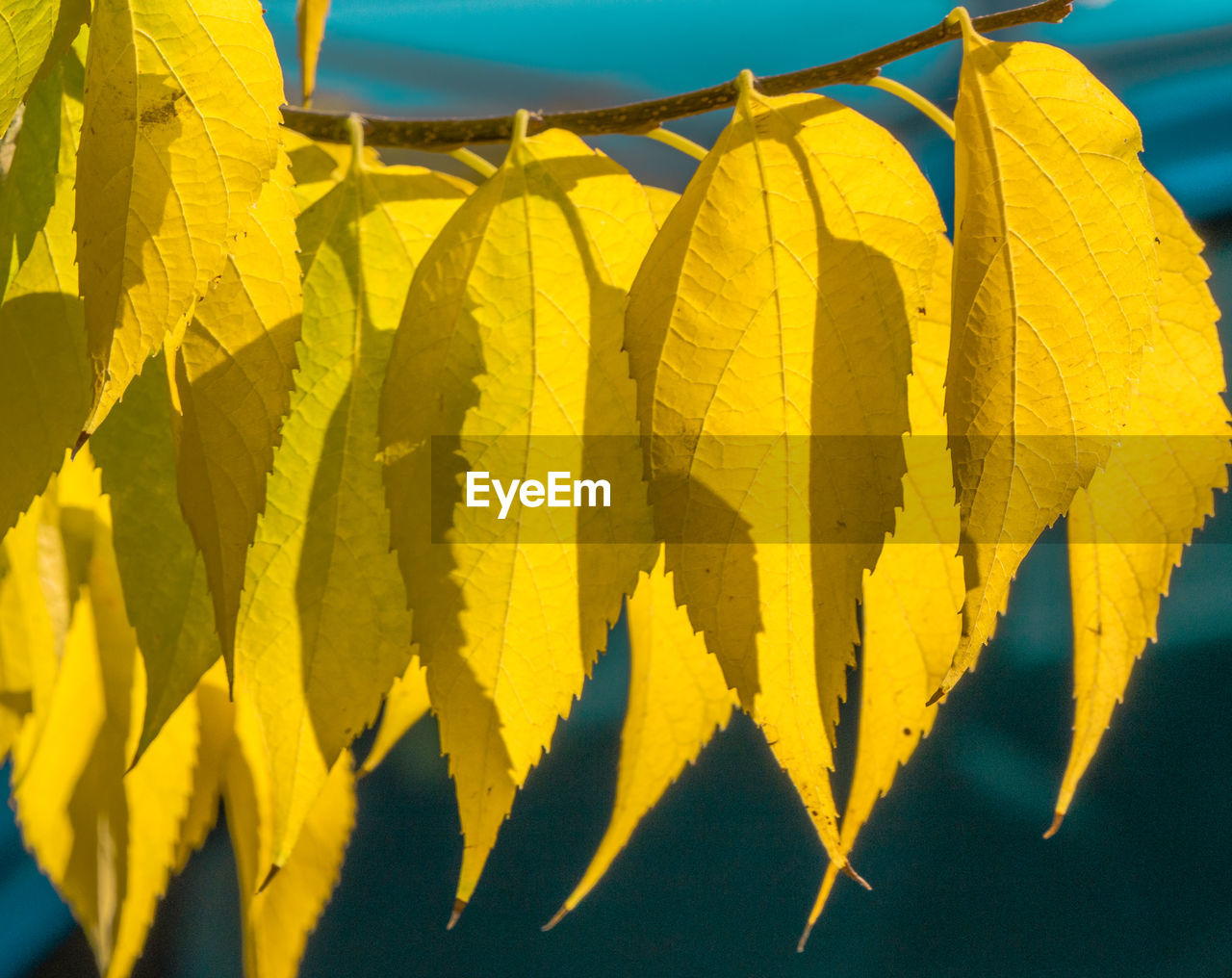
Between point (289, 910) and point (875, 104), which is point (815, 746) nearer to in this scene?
point (289, 910)

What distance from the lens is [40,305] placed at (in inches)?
7.0

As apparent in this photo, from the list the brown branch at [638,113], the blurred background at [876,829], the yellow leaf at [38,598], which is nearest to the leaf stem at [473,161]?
the brown branch at [638,113]

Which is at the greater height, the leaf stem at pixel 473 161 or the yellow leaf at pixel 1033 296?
the leaf stem at pixel 473 161

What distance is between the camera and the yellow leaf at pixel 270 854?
9.3 inches

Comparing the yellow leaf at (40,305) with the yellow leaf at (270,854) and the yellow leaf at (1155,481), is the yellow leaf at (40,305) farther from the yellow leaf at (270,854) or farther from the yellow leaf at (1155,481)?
the yellow leaf at (1155,481)

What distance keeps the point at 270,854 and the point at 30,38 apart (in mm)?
169

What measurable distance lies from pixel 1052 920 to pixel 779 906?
18 cm

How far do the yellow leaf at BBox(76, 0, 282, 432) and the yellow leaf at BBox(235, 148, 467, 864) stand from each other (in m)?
0.06

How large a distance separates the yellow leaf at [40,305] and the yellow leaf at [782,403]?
0.33 ft

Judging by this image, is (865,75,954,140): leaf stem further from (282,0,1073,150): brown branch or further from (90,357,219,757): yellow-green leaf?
(90,357,219,757): yellow-green leaf

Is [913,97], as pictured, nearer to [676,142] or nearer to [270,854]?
[676,142]

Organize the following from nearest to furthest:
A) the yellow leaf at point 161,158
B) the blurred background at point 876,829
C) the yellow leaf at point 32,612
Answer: the yellow leaf at point 161,158
the yellow leaf at point 32,612
the blurred background at point 876,829

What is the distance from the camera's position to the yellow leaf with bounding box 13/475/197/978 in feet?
0.78

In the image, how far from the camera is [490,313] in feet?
0.54
